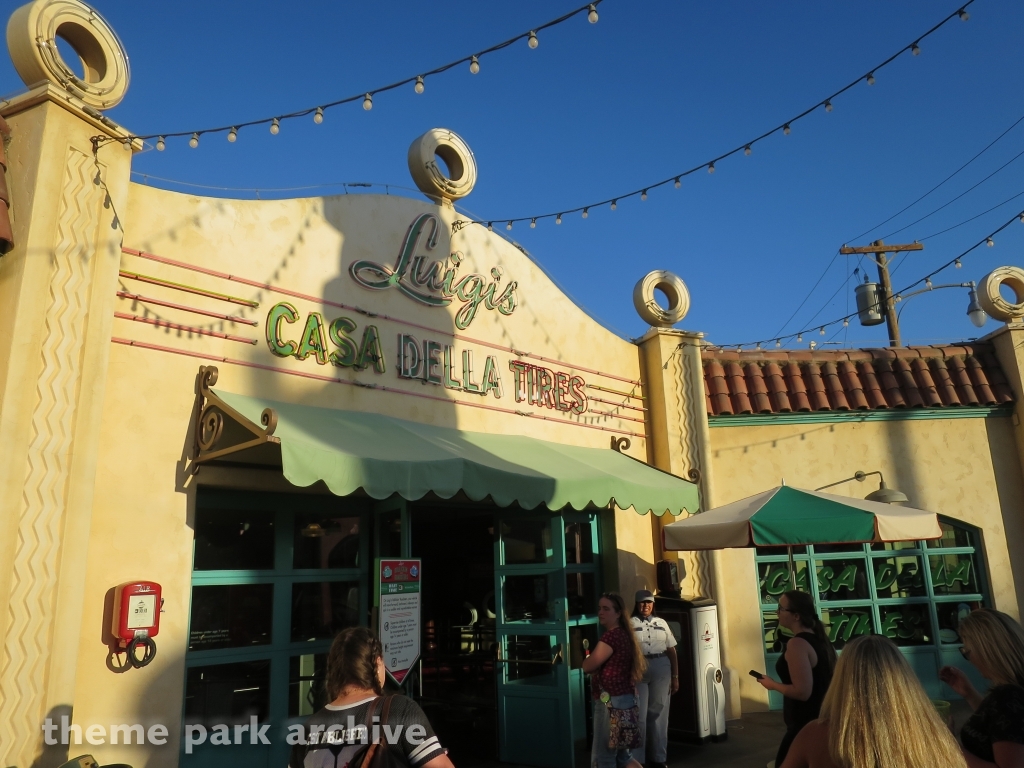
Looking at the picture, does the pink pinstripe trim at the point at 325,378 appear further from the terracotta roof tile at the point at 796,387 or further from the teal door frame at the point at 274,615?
the terracotta roof tile at the point at 796,387

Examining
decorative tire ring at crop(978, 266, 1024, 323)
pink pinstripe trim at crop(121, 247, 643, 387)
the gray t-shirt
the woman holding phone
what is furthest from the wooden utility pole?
the gray t-shirt

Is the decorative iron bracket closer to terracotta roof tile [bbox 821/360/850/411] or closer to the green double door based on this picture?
the green double door

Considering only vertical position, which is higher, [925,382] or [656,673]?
[925,382]

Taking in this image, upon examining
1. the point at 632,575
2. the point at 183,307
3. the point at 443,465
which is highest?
the point at 183,307

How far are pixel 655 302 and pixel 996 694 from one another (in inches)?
305

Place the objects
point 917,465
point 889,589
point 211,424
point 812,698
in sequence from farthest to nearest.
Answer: point 917,465, point 889,589, point 211,424, point 812,698

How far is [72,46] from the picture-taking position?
5801 mm

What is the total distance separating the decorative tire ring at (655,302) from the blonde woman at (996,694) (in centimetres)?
717

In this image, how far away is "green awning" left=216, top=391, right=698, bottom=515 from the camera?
539cm

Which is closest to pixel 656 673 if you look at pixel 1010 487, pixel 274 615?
pixel 274 615

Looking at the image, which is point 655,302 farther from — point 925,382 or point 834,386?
point 925,382

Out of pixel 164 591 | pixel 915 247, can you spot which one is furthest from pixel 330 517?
pixel 915 247

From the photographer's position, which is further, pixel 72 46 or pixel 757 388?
pixel 757 388

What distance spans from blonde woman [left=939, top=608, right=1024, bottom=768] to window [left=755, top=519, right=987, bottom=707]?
709 cm
